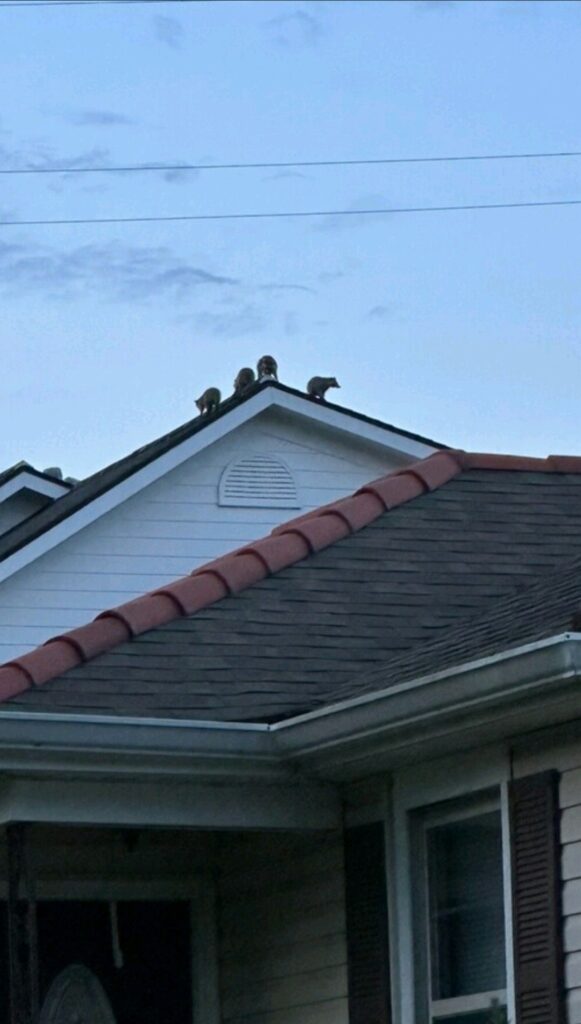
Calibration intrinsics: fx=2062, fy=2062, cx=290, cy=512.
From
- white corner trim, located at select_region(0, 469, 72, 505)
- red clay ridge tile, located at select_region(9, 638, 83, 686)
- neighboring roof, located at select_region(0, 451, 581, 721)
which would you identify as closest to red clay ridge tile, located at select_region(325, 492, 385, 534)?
neighboring roof, located at select_region(0, 451, 581, 721)

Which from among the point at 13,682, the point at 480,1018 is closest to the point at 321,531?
the point at 13,682

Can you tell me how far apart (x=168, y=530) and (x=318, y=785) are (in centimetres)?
872

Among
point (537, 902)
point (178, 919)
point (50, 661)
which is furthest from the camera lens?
point (178, 919)

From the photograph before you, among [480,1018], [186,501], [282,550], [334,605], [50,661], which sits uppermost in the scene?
[186,501]

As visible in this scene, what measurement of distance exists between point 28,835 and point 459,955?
6.03 feet

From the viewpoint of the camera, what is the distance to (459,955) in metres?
8.32

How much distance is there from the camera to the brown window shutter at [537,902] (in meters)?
7.36

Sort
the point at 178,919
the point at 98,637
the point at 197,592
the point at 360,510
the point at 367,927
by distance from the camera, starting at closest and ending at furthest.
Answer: the point at 367,927, the point at 98,637, the point at 197,592, the point at 178,919, the point at 360,510

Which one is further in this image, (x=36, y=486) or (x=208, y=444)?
(x=36, y=486)

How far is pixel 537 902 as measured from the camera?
750 centimetres

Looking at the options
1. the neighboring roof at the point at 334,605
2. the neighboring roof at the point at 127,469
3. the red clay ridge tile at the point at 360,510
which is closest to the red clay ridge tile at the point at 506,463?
the neighboring roof at the point at 334,605

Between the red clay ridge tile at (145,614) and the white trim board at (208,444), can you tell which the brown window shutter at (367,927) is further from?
the white trim board at (208,444)

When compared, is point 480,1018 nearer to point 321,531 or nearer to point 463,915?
point 463,915

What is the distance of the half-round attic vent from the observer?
17766mm
